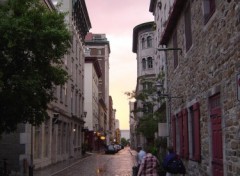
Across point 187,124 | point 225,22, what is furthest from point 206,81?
point 187,124

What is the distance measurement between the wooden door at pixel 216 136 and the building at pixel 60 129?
9.72m

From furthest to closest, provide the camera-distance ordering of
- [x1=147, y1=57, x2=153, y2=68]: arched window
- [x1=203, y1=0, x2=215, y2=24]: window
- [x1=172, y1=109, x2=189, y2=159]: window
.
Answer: [x1=147, y1=57, x2=153, y2=68]: arched window, [x1=172, y1=109, x2=189, y2=159]: window, [x1=203, y1=0, x2=215, y2=24]: window

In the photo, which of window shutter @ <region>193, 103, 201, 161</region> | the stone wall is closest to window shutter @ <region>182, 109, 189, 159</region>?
the stone wall

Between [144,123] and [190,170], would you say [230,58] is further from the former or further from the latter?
[144,123]

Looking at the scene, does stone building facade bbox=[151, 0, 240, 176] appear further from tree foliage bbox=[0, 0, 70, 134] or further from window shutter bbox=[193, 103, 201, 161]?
tree foliage bbox=[0, 0, 70, 134]

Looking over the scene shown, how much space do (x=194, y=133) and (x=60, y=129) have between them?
27.7m

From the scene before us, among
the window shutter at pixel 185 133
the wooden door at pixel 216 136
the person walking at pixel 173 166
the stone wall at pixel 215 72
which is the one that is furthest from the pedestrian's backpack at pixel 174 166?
the window shutter at pixel 185 133

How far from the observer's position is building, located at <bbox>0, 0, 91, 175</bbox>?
2828 centimetres

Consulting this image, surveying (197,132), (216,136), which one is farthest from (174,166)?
(216,136)

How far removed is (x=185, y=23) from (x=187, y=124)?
3.82 m

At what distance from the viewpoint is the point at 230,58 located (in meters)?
10.6

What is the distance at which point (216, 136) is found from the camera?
12.7 m

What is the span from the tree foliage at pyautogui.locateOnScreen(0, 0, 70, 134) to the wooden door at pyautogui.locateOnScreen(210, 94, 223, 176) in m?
7.11

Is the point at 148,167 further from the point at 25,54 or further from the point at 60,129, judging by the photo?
the point at 60,129
